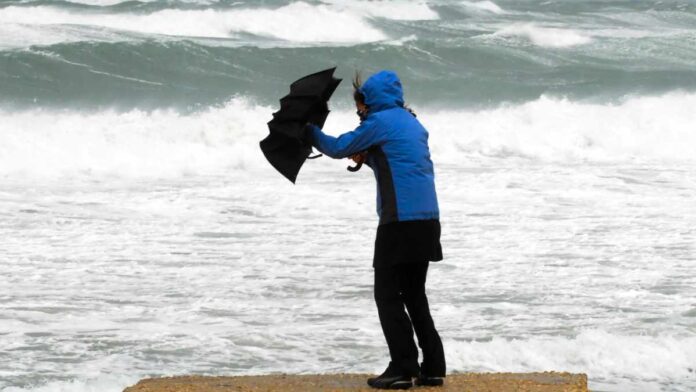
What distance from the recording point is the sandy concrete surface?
234 inches

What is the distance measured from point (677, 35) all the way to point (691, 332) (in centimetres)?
Answer: 3000

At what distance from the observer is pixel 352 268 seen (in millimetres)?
10453

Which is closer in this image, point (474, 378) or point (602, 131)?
point (474, 378)

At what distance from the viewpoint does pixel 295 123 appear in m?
5.69

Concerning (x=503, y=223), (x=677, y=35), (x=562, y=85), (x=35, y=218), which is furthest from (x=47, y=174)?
(x=677, y=35)

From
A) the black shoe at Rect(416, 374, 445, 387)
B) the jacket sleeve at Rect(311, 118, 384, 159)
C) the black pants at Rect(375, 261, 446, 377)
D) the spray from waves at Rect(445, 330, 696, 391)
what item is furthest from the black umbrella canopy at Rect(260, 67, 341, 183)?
the spray from waves at Rect(445, 330, 696, 391)

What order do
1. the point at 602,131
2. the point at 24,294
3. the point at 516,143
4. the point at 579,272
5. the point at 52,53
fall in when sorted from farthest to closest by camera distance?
the point at 52,53, the point at 602,131, the point at 516,143, the point at 579,272, the point at 24,294

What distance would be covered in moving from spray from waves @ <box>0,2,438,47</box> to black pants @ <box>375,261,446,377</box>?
86.7ft

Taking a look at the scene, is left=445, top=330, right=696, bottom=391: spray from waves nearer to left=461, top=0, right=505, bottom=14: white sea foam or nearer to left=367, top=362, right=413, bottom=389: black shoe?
left=367, top=362, right=413, bottom=389: black shoe

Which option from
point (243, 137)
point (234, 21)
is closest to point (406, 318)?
point (243, 137)

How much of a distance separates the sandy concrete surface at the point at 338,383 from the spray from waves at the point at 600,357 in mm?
1084

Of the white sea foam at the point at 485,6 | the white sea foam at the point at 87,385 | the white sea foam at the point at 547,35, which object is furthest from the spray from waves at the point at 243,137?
the white sea foam at the point at 485,6

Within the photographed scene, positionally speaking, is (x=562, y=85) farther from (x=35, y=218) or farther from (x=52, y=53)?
(x=35, y=218)

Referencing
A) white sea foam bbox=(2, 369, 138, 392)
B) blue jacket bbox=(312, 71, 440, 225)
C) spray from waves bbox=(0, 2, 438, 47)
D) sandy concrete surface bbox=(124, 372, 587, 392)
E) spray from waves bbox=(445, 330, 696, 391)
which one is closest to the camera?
blue jacket bbox=(312, 71, 440, 225)
